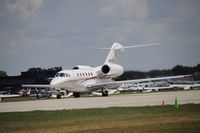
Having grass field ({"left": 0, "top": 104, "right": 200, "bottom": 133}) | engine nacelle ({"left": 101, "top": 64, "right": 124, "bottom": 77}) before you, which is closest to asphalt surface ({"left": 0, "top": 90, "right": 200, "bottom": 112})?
grass field ({"left": 0, "top": 104, "right": 200, "bottom": 133})

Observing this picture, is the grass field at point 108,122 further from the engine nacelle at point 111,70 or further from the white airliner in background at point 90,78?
the engine nacelle at point 111,70

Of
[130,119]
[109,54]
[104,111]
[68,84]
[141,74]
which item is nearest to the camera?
[130,119]

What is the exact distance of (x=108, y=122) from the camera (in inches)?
982

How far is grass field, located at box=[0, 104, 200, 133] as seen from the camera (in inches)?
862

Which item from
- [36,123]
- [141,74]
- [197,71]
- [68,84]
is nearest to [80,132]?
[36,123]

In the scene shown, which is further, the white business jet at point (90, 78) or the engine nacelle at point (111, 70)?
the engine nacelle at point (111, 70)

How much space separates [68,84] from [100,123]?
36.8 m

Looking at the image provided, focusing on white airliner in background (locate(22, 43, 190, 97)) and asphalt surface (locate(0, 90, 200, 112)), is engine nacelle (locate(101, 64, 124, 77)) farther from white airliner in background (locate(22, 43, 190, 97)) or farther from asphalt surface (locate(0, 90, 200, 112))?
asphalt surface (locate(0, 90, 200, 112))

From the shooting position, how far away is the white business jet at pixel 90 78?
6091 centimetres

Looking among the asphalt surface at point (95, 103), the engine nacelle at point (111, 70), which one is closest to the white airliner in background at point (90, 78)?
the engine nacelle at point (111, 70)

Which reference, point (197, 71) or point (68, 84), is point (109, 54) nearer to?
point (68, 84)

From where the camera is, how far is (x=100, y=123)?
80.8 feet

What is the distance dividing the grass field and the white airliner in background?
2875 centimetres

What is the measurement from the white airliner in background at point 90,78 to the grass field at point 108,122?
28.8 m
